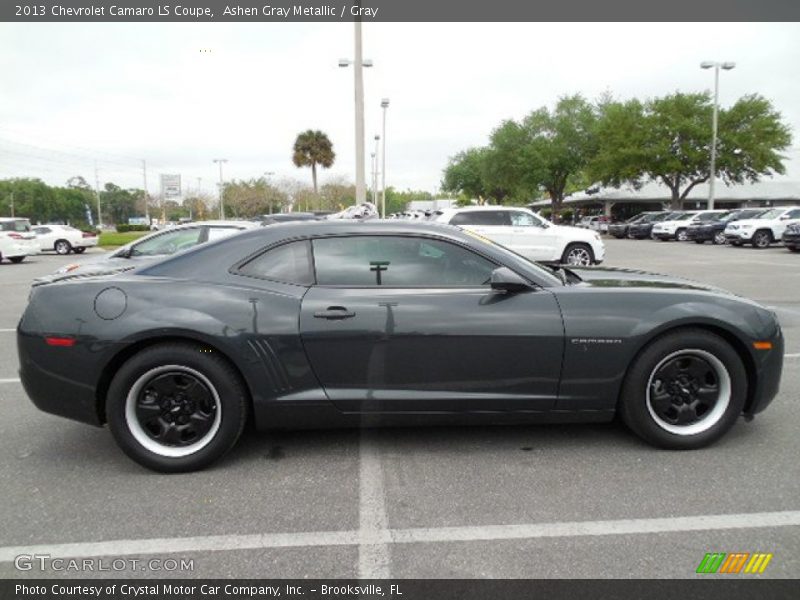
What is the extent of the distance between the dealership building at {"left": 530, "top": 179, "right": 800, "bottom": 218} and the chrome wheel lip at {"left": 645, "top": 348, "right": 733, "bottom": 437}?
4618 cm

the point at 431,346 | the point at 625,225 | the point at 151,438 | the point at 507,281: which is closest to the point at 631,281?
the point at 507,281

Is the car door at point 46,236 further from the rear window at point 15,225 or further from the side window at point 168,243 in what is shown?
the side window at point 168,243

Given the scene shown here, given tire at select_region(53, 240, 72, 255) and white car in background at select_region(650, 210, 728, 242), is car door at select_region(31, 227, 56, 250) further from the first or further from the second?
white car in background at select_region(650, 210, 728, 242)

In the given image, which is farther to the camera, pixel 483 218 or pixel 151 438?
pixel 483 218

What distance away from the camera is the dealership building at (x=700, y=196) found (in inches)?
1843

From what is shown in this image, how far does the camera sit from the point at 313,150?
5016cm

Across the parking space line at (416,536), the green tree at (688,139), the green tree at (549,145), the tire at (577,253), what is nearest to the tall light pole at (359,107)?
the tire at (577,253)

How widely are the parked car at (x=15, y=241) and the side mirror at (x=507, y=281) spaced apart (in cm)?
2031

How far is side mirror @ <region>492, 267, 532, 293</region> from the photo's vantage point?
3.19m

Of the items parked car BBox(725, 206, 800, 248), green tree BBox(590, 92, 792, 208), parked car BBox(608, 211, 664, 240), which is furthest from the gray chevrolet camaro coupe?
green tree BBox(590, 92, 792, 208)

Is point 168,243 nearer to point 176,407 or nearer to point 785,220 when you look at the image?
point 176,407

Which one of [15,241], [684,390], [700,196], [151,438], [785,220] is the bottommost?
[151,438]

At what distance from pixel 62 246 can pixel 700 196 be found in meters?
47.1

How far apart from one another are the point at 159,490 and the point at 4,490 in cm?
85
